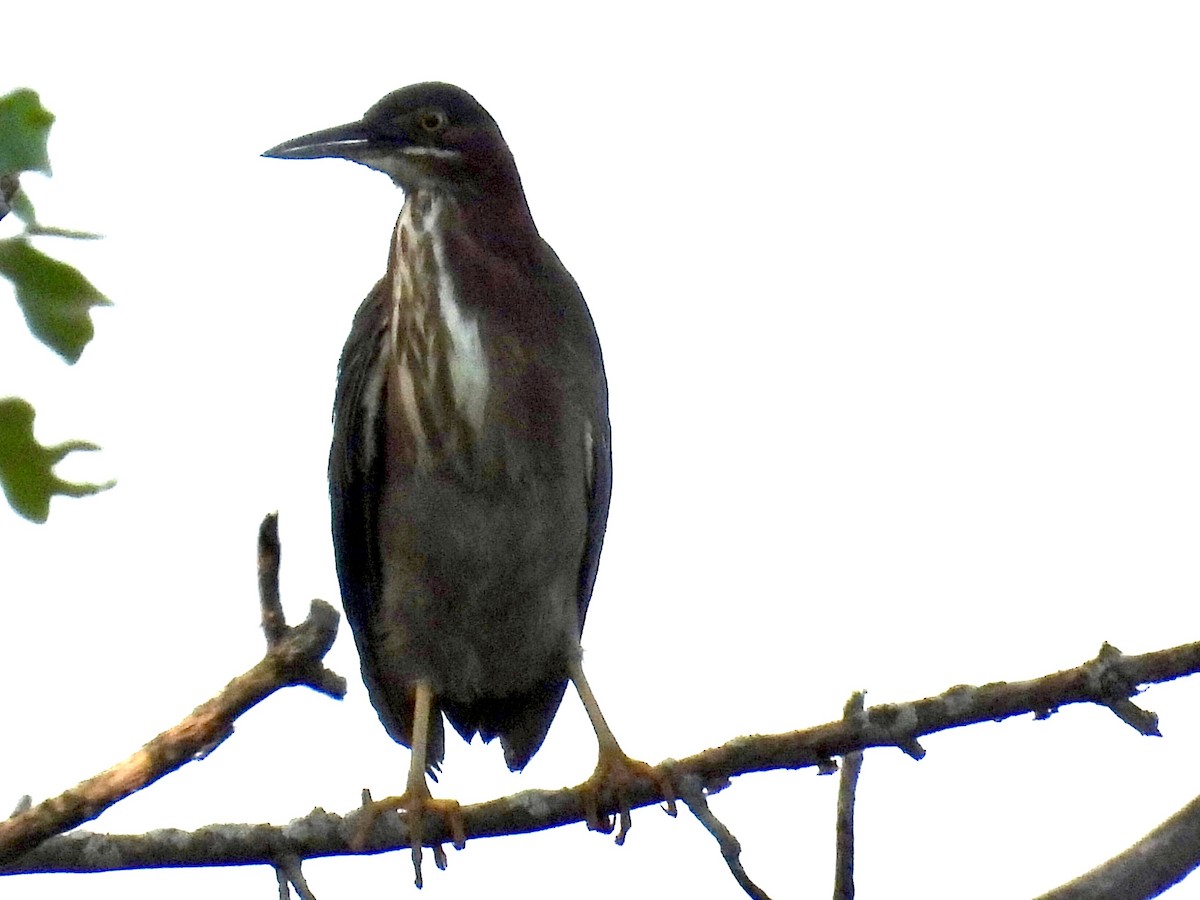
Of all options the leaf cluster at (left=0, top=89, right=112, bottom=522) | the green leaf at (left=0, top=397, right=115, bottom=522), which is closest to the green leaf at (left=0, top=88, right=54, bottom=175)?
the leaf cluster at (left=0, top=89, right=112, bottom=522)

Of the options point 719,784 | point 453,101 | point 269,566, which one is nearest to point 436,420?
point 453,101

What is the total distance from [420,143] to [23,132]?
10.9 feet

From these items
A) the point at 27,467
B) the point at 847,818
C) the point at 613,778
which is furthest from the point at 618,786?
the point at 27,467

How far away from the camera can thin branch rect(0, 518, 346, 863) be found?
2.30 meters

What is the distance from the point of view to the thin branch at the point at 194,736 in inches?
90.4

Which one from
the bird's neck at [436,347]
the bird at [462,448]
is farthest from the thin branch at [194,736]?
the bird's neck at [436,347]

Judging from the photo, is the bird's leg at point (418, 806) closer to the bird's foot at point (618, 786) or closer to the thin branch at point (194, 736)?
the bird's foot at point (618, 786)

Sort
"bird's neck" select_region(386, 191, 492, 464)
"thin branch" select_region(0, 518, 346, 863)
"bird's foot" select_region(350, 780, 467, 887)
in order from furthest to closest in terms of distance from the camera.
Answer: "bird's neck" select_region(386, 191, 492, 464) → "bird's foot" select_region(350, 780, 467, 887) → "thin branch" select_region(0, 518, 346, 863)

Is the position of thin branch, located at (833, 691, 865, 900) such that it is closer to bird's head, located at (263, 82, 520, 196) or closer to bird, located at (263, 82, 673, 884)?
bird, located at (263, 82, 673, 884)

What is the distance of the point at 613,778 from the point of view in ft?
13.2

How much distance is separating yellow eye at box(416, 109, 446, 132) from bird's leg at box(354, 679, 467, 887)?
1.63 meters

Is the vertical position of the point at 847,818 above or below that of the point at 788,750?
below

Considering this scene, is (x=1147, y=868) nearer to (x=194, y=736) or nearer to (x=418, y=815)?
(x=194, y=736)

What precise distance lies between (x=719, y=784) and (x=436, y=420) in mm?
1450
